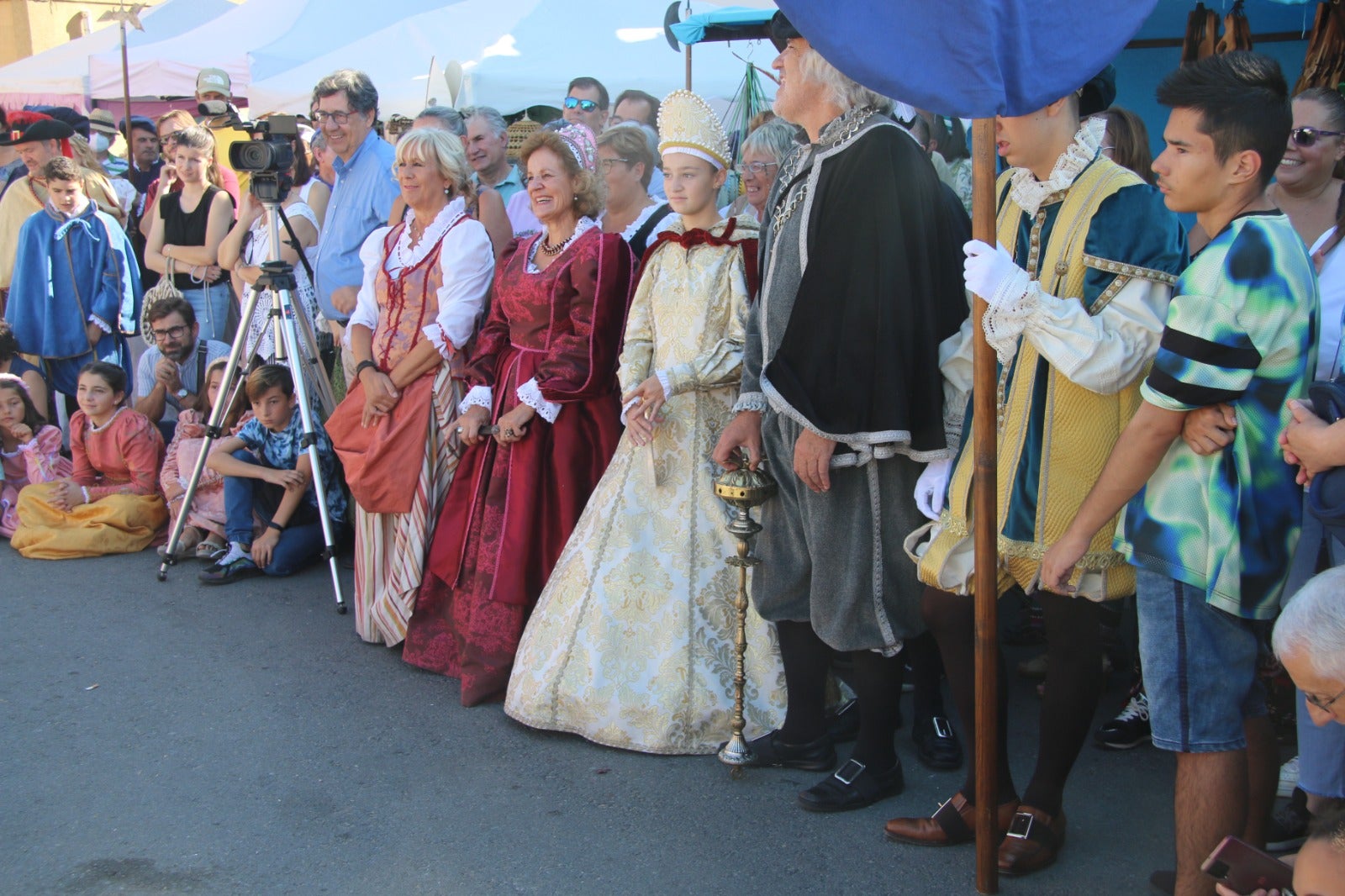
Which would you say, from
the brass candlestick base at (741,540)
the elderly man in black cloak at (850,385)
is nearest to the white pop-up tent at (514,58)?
the elderly man in black cloak at (850,385)

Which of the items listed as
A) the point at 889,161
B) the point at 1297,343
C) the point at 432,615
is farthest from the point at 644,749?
the point at 1297,343

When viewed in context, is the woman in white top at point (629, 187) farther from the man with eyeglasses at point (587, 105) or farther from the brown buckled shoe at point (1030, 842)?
the brown buckled shoe at point (1030, 842)

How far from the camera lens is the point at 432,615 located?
4.29 m

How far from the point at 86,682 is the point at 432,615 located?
47.9 inches

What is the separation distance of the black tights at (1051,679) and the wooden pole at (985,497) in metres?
0.19

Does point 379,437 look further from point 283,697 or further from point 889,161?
point 889,161

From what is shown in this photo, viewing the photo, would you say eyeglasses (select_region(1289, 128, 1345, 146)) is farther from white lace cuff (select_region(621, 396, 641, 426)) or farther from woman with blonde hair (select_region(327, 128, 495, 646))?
woman with blonde hair (select_region(327, 128, 495, 646))

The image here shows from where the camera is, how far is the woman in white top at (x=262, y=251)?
569 cm

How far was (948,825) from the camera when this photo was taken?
287 cm

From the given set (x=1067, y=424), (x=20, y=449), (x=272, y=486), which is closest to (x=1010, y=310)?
(x=1067, y=424)

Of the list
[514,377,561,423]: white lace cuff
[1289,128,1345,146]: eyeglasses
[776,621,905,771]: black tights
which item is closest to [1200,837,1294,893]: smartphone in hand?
[776,621,905,771]: black tights

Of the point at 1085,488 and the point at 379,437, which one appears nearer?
the point at 1085,488

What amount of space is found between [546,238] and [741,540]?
4.68ft

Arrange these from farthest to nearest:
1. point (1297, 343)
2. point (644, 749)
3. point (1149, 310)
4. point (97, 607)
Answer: point (97, 607) → point (644, 749) → point (1149, 310) → point (1297, 343)
